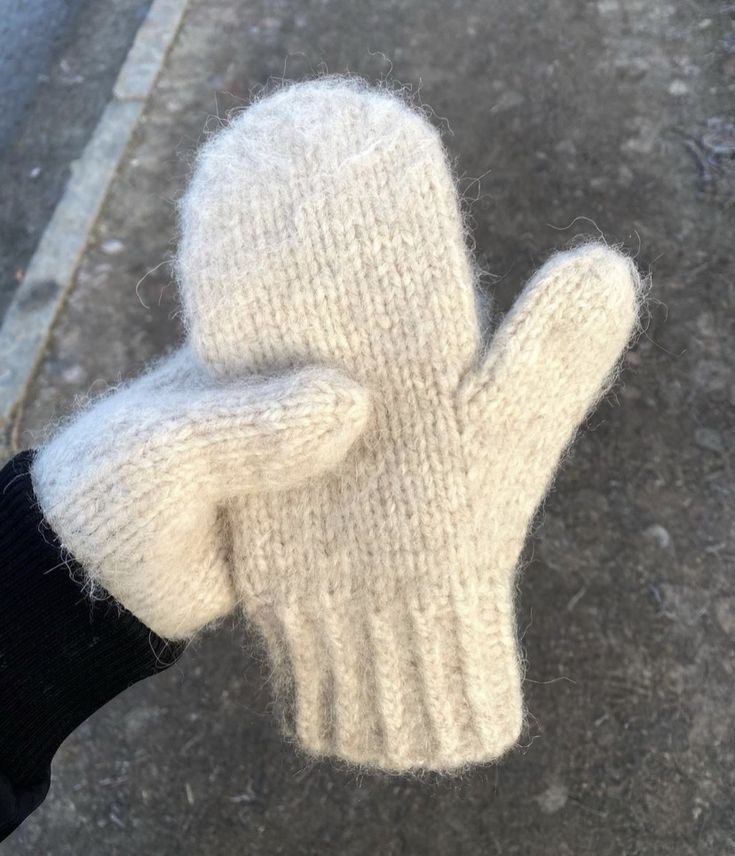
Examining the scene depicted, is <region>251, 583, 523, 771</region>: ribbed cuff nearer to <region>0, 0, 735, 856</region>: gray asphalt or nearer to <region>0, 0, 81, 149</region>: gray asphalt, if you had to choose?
<region>0, 0, 735, 856</region>: gray asphalt

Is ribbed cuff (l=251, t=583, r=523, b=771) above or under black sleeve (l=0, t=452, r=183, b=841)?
under

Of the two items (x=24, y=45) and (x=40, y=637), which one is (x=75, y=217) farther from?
(x=40, y=637)

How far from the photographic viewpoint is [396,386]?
88 cm

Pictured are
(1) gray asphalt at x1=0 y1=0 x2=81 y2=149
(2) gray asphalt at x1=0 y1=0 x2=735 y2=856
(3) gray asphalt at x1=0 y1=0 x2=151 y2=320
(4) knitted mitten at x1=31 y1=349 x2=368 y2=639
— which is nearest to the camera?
(4) knitted mitten at x1=31 y1=349 x2=368 y2=639

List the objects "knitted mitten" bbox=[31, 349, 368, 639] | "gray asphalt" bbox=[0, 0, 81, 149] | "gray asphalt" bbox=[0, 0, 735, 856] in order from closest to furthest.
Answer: "knitted mitten" bbox=[31, 349, 368, 639] → "gray asphalt" bbox=[0, 0, 735, 856] → "gray asphalt" bbox=[0, 0, 81, 149]

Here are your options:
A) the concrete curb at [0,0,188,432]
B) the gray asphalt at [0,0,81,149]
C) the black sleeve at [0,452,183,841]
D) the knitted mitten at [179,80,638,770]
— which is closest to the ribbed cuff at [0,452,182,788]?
the black sleeve at [0,452,183,841]

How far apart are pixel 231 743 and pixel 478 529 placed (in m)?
0.85

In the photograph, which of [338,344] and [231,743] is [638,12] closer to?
[338,344]

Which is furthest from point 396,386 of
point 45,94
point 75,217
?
point 45,94

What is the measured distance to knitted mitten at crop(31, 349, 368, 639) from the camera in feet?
2.60

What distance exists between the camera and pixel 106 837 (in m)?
1.43

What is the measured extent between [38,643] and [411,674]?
0.43 metres

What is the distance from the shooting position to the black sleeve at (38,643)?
0.87 meters

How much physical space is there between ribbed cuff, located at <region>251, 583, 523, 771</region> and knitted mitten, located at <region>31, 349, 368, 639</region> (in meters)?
0.17
